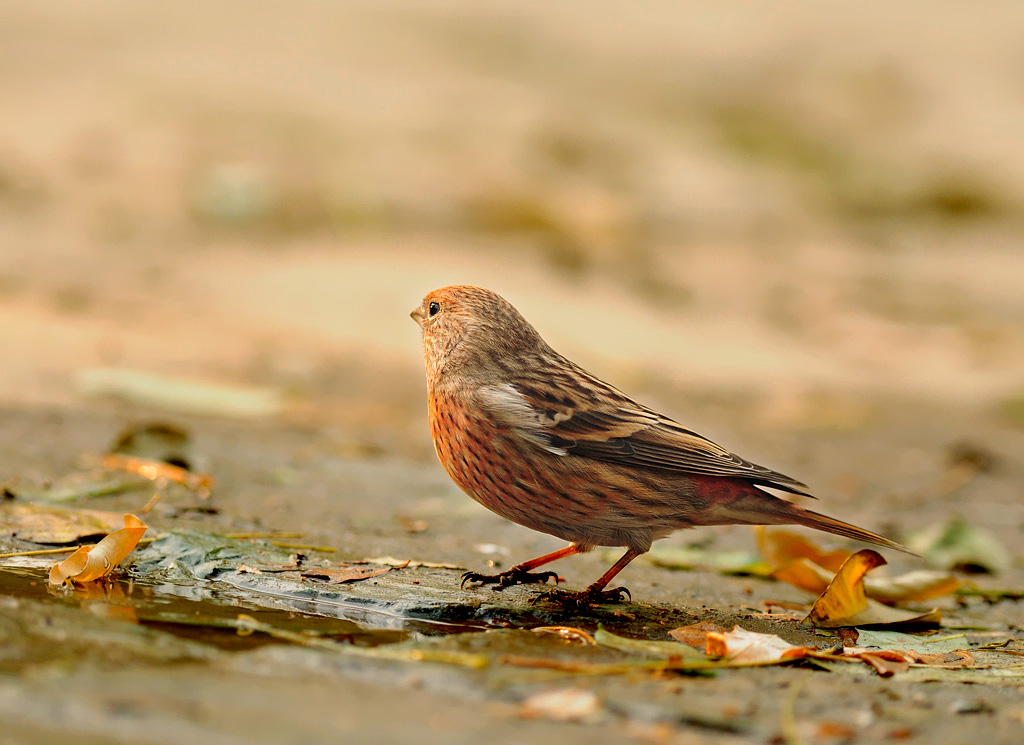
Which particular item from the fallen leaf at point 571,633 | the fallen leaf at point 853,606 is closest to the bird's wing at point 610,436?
the fallen leaf at point 853,606

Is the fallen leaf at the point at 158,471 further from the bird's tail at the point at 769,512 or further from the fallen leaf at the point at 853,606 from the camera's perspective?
the fallen leaf at the point at 853,606

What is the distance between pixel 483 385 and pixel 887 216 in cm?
1276

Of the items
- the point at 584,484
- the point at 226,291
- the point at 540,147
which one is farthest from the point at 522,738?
the point at 540,147

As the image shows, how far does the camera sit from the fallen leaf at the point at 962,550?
5.66 m

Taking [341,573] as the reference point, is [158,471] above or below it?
above

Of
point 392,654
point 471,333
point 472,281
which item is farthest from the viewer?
point 472,281

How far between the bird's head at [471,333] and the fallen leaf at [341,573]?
3.06ft

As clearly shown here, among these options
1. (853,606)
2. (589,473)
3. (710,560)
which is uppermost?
(589,473)

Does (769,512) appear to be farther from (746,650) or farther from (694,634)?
(746,650)

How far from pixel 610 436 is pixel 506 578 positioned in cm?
68

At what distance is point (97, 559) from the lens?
150 inches

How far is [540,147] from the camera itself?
15406 millimetres

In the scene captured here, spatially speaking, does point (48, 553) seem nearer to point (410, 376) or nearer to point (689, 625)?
point (689, 625)

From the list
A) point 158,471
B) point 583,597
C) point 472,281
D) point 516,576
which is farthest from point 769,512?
point 472,281
